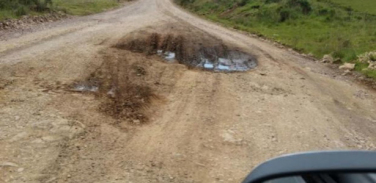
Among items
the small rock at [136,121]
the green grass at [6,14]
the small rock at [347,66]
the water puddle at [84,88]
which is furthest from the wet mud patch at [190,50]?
the green grass at [6,14]

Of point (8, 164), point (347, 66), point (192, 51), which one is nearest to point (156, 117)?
point (8, 164)

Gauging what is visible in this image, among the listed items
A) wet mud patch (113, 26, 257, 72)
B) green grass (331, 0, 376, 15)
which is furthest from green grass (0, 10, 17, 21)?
green grass (331, 0, 376, 15)

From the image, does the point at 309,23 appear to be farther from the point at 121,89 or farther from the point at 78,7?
the point at 121,89

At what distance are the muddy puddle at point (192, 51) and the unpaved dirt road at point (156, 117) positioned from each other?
1.63ft

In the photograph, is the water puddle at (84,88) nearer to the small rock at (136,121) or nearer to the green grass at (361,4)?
the small rock at (136,121)

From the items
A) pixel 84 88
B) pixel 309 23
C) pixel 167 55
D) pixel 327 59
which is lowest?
pixel 309 23

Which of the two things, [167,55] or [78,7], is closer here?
[167,55]

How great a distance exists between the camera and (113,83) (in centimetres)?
706

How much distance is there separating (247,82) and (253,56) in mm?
3078

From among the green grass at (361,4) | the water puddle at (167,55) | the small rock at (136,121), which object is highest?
the small rock at (136,121)

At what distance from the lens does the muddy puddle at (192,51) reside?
373 inches

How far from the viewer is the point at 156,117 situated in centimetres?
578

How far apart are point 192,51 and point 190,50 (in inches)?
4.2

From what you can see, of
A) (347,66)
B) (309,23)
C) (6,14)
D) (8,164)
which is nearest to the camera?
(8,164)
